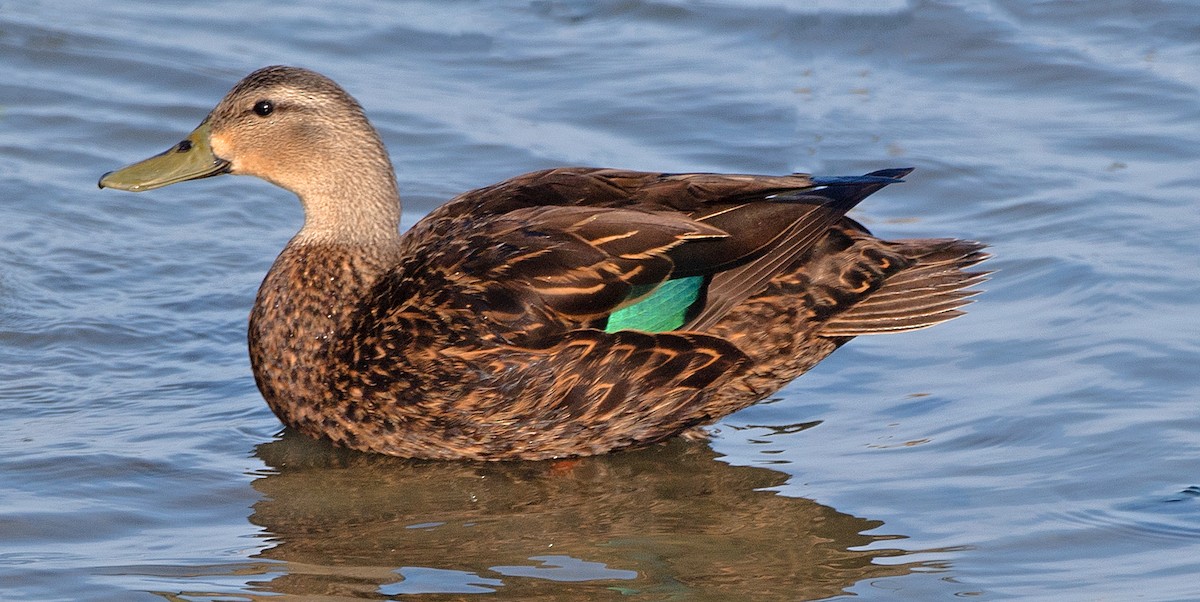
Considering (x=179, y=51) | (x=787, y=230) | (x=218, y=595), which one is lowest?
(x=218, y=595)

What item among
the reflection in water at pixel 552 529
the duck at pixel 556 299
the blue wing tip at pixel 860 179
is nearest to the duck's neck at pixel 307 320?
the duck at pixel 556 299

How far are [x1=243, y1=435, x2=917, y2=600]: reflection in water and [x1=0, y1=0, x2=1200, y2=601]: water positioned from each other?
Answer: 2 centimetres

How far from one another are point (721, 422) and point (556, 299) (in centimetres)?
120

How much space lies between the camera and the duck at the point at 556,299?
6.22 metres

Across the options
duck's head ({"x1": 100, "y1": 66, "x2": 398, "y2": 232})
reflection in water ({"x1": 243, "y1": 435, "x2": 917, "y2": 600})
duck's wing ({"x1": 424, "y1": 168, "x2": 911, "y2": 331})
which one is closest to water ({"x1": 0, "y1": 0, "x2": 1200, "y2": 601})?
reflection in water ({"x1": 243, "y1": 435, "x2": 917, "y2": 600})

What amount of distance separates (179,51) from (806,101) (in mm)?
3884

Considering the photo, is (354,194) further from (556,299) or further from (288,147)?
(556,299)

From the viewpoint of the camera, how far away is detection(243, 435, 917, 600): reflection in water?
17.6 feet

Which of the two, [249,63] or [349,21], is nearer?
[249,63]

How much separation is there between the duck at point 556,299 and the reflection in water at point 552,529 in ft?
0.41

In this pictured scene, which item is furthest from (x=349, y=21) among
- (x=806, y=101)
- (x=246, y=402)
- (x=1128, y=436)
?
(x=1128, y=436)

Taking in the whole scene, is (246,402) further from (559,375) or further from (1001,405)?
(1001,405)

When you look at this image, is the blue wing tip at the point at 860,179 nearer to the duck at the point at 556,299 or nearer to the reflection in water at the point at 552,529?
the duck at the point at 556,299

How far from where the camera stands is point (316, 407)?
21.3 ft
